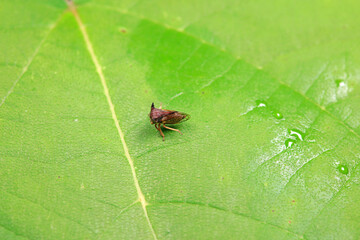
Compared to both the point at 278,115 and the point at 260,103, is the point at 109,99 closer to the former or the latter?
the point at 260,103

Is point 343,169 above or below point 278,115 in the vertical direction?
below

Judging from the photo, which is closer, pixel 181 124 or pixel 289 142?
pixel 289 142

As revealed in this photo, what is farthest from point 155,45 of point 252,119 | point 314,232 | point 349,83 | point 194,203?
point 314,232

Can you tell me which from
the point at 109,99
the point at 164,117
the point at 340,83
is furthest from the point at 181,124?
the point at 340,83

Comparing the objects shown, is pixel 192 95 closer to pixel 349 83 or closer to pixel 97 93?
pixel 97 93

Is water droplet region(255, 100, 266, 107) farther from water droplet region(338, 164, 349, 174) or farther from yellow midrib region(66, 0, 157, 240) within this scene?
yellow midrib region(66, 0, 157, 240)

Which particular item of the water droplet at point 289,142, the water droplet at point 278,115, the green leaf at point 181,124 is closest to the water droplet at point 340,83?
the green leaf at point 181,124

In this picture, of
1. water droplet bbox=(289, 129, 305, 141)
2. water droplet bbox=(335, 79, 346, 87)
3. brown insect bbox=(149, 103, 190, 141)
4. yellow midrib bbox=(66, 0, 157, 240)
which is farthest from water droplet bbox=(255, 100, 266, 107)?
yellow midrib bbox=(66, 0, 157, 240)

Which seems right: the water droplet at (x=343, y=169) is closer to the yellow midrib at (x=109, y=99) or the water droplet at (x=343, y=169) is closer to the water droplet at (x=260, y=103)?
the water droplet at (x=260, y=103)
